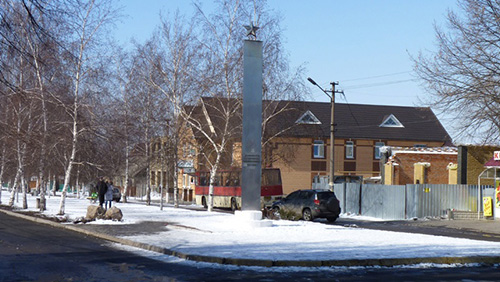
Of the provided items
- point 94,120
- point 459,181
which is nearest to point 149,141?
point 94,120

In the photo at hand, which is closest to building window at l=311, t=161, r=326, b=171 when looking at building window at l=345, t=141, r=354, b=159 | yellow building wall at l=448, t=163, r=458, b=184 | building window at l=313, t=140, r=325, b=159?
building window at l=313, t=140, r=325, b=159

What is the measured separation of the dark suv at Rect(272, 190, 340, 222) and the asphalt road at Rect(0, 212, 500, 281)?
17.4 m

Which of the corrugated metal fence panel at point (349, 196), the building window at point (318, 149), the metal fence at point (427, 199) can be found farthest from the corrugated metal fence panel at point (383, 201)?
the building window at point (318, 149)

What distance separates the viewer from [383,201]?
38.0 metres

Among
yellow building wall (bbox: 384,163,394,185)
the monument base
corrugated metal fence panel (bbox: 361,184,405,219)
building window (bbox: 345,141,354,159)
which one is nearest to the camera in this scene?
the monument base

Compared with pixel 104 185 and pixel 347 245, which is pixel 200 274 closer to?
pixel 347 245

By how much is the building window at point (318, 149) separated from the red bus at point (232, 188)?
61.7ft

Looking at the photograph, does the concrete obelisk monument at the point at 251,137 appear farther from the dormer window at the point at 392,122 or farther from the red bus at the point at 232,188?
the dormer window at the point at 392,122

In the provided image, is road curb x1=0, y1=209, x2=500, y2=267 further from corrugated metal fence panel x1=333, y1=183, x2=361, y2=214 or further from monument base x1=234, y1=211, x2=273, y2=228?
corrugated metal fence panel x1=333, y1=183, x2=361, y2=214

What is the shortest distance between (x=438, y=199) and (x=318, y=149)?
32.2 metres

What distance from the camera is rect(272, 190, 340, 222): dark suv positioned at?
107 ft

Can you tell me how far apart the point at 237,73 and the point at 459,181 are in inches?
601

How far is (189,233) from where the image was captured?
21.0 m

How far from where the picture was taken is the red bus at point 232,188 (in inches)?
1734
